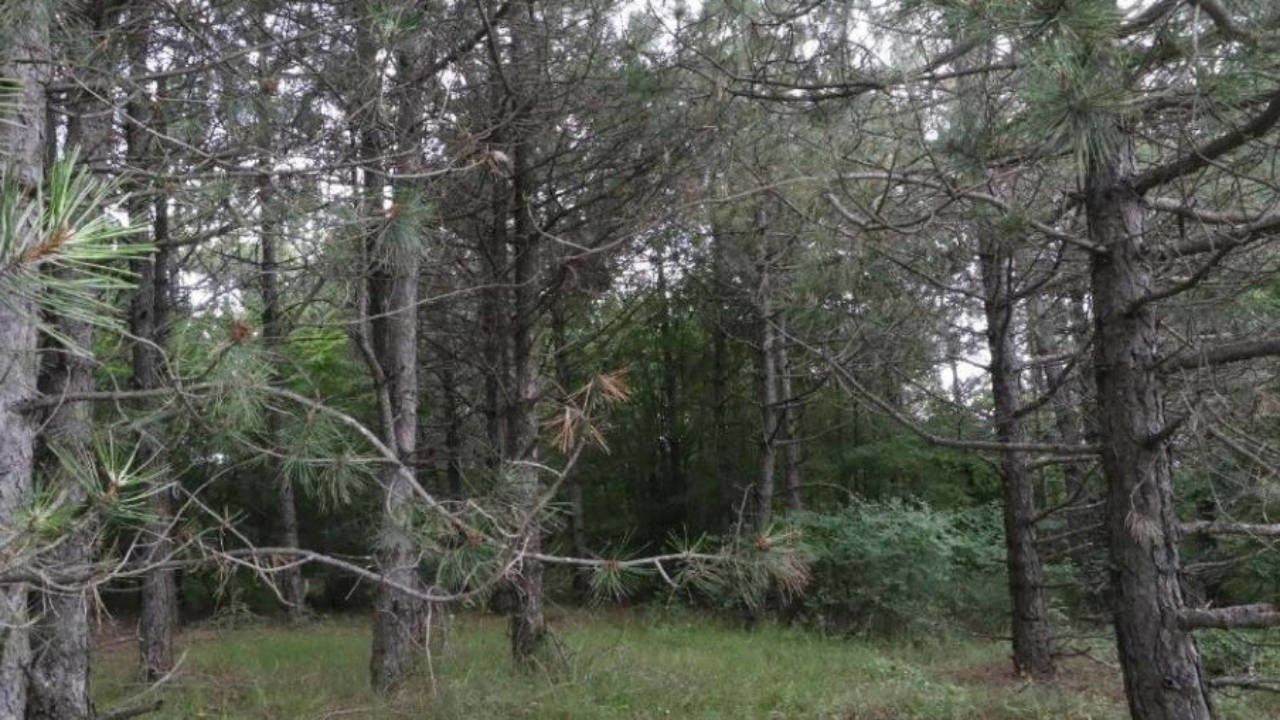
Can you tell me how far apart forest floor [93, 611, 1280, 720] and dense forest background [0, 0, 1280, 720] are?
1.63ft

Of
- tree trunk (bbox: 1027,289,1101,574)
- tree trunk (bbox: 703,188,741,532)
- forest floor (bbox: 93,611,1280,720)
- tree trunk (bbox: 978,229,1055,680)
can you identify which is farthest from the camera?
tree trunk (bbox: 703,188,741,532)

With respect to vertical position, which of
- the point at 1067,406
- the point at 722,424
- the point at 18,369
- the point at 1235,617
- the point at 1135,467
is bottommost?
the point at 1235,617

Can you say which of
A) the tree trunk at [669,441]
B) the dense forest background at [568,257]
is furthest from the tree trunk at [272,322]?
the tree trunk at [669,441]

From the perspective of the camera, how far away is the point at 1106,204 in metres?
3.70

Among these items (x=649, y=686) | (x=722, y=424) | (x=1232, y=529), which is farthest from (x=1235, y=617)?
(x=722, y=424)

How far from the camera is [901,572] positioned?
11.7m

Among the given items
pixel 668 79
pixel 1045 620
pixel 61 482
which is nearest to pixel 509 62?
pixel 668 79

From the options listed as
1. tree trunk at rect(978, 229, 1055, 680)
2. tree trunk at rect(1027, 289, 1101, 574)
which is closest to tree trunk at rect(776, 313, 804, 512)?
tree trunk at rect(1027, 289, 1101, 574)

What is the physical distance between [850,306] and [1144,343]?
4223 millimetres

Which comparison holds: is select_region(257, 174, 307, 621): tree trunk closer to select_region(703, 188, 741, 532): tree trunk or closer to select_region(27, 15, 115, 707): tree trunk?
select_region(27, 15, 115, 707): tree trunk

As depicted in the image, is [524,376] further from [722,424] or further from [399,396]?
[722,424]

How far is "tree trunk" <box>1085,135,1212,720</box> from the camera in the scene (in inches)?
131

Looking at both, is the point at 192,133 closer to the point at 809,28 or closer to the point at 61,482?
the point at 61,482

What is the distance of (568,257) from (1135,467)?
147 inches
